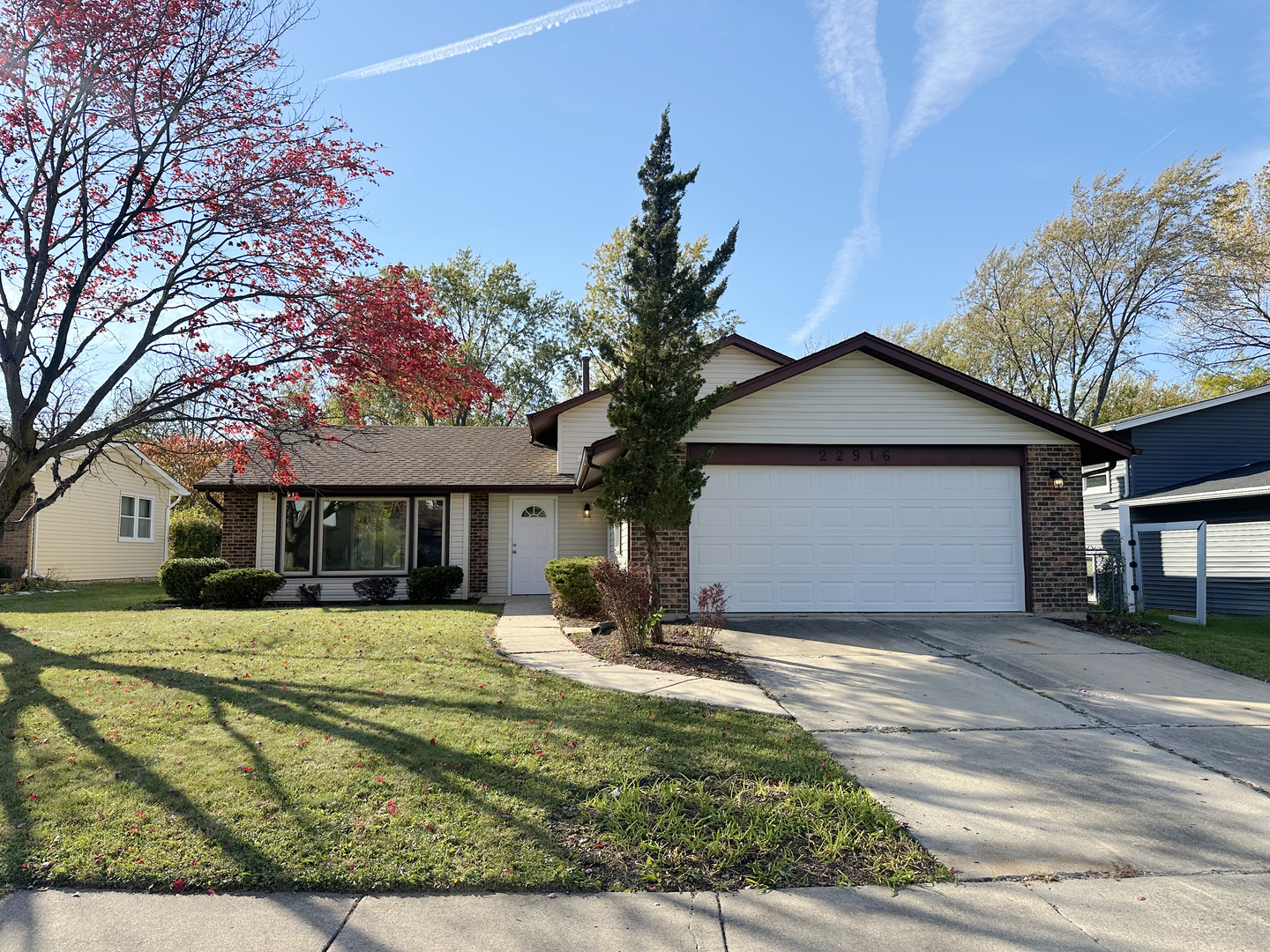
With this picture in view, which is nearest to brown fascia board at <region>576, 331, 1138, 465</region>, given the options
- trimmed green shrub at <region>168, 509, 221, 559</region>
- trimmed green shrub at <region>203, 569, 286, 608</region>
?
trimmed green shrub at <region>203, 569, 286, 608</region>

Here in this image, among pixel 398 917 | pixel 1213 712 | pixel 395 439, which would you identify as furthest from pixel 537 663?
pixel 395 439

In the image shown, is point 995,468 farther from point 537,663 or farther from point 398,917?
point 398,917

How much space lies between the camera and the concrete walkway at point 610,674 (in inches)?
240

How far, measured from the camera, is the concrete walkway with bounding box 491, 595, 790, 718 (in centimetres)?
610

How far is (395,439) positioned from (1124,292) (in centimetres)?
2565

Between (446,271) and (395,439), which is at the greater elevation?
(446,271)

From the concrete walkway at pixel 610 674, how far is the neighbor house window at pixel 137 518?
59.1 feet

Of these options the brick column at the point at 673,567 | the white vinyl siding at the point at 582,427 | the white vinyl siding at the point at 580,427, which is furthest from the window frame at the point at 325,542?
the brick column at the point at 673,567

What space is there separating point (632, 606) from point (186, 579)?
10.4m

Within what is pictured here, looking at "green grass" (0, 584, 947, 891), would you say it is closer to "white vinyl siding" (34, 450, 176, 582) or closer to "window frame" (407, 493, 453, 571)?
"window frame" (407, 493, 453, 571)

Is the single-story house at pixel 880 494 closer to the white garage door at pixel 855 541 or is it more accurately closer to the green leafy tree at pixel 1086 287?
the white garage door at pixel 855 541

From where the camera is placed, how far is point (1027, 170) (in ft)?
56.0

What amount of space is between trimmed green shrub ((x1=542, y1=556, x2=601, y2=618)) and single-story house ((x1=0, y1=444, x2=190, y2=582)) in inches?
440

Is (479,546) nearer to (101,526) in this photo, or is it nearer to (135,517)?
(101,526)
